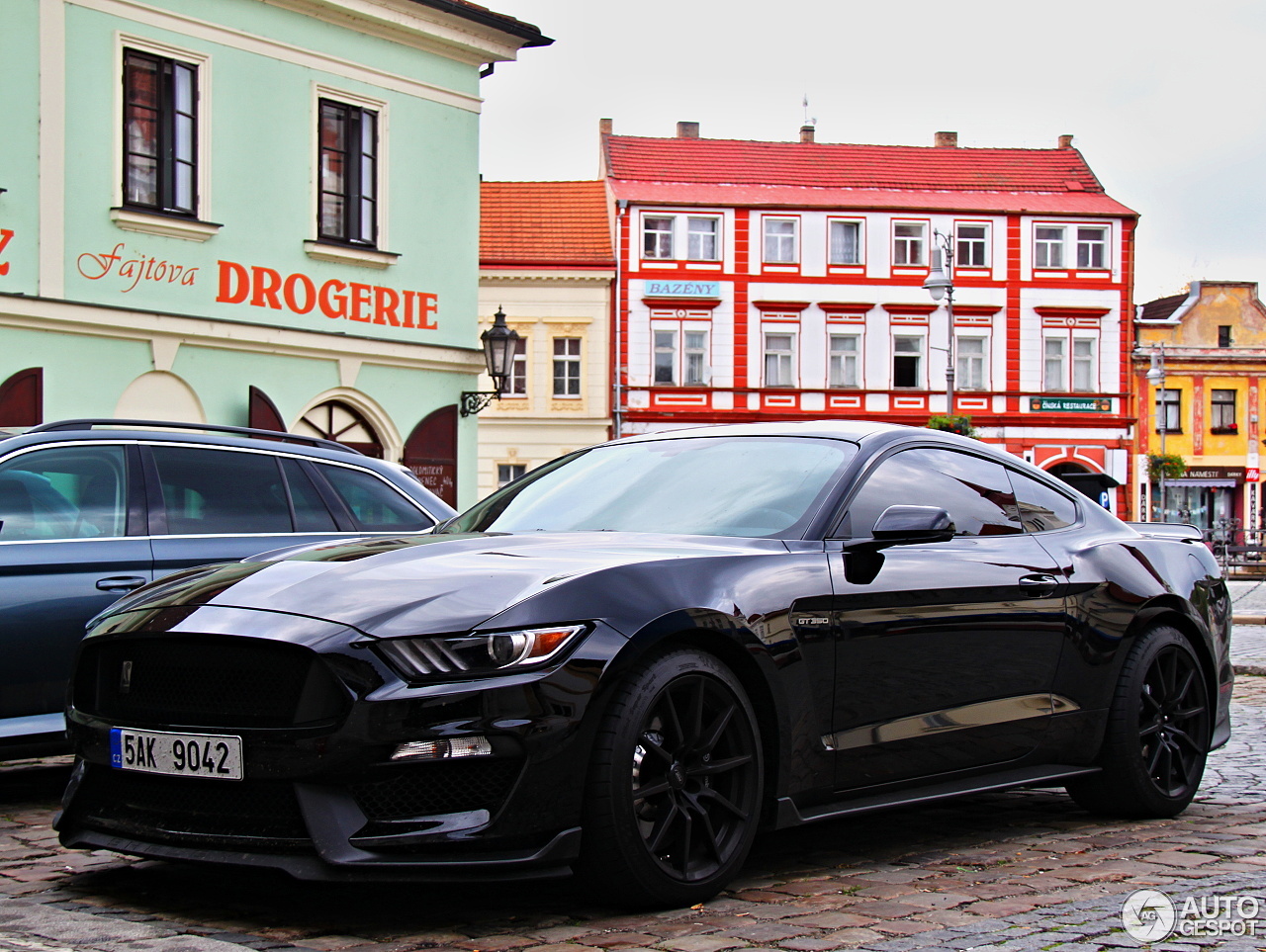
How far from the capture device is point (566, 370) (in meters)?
46.3

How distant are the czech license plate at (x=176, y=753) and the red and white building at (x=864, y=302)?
42.0 m

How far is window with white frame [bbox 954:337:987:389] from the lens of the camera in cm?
4812

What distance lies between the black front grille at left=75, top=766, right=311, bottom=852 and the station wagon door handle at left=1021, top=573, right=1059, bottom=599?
282 centimetres

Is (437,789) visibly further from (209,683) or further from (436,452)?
(436,452)

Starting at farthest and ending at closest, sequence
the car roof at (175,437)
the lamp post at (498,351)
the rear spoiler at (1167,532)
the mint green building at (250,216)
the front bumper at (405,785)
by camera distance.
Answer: the lamp post at (498,351)
the mint green building at (250,216)
the rear spoiler at (1167,532)
the car roof at (175,437)
the front bumper at (405,785)

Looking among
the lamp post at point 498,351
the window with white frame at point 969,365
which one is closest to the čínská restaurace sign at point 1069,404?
the window with white frame at point 969,365

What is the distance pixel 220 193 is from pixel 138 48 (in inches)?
65.0

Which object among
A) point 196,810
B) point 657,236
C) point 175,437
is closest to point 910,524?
point 196,810

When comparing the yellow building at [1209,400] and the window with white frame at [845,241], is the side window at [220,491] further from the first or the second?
the yellow building at [1209,400]

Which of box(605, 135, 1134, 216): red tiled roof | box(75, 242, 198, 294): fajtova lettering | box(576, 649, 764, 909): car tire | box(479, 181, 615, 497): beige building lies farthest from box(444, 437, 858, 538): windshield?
box(605, 135, 1134, 216): red tiled roof

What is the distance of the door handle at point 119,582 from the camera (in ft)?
19.9

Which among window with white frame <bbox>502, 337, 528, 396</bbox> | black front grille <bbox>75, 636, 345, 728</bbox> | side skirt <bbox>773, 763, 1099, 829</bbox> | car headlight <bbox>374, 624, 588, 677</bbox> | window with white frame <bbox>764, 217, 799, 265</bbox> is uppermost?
window with white frame <bbox>764, 217, 799, 265</bbox>

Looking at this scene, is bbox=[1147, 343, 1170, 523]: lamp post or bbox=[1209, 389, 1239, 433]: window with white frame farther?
bbox=[1209, 389, 1239, 433]: window with white frame

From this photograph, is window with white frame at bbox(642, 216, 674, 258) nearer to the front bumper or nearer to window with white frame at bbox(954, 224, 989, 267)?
window with white frame at bbox(954, 224, 989, 267)
